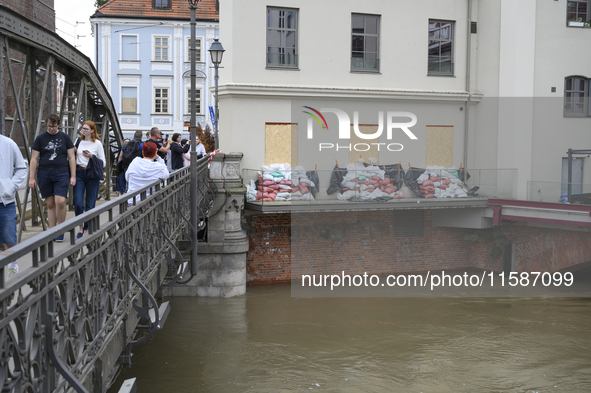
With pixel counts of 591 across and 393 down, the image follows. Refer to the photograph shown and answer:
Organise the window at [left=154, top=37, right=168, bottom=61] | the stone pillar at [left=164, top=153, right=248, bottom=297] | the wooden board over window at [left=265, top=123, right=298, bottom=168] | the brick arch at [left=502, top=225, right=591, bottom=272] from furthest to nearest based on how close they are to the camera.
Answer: the window at [left=154, top=37, right=168, bottom=61]
the wooden board over window at [left=265, top=123, right=298, bottom=168]
the brick arch at [left=502, top=225, right=591, bottom=272]
the stone pillar at [left=164, top=153, right=248, bottom=297]

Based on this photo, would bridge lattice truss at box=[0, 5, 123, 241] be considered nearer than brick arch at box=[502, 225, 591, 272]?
Yes

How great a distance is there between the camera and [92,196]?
890cm

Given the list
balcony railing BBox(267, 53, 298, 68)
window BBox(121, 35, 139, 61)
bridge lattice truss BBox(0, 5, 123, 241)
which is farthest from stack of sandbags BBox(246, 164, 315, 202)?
window BBox(121, 35, 139, 61)

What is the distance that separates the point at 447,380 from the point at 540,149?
11.5 metres

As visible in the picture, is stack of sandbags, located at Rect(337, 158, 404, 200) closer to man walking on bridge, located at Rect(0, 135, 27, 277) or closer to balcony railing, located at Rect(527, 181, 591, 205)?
balcony railing, located at Rect(527, 181, 591, 205)

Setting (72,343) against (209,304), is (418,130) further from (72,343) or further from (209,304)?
(72,343)

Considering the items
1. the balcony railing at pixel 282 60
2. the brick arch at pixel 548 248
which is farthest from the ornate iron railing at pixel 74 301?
the brick arch at pixel 548 248

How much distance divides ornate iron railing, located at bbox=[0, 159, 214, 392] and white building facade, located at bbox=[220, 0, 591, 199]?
497 inches

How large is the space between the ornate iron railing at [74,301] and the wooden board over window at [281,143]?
12507mm

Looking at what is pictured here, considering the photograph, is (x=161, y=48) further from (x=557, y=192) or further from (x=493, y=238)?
(x=557, y=192)

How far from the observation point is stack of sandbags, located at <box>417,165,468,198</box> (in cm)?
1961

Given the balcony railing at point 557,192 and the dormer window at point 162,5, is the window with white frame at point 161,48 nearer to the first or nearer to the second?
the dormer window at point 162,5

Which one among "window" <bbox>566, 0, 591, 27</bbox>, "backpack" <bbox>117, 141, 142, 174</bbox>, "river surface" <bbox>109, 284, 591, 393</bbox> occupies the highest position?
"window" <bbox>566, 0, 591, 27</bbox>

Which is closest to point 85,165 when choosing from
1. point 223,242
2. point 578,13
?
point 223,242
